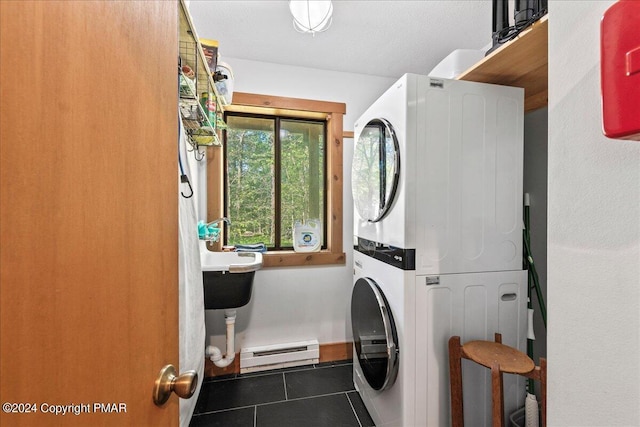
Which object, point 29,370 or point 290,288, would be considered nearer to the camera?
point 29,370

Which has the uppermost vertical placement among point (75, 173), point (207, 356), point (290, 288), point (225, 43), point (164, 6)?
point (225, 43)

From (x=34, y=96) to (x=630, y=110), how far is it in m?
0.71

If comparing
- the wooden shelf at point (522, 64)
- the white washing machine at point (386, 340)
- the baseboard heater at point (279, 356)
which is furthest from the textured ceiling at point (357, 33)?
the baseboard heater at point (279, 356)

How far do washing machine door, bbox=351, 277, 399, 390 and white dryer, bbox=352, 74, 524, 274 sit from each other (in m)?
0.30

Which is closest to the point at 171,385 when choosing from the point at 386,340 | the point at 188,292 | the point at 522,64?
the point at 188,292

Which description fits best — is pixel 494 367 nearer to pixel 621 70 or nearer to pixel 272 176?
pixel 621 70

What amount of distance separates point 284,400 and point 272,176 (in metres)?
1.70

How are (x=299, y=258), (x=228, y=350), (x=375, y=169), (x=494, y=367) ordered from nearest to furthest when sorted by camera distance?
1. (x=494, y=367)
2. (x=375, y=169)
3. (x=228, y=350)
4. (x=299, y=258)

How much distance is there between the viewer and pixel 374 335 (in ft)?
5.05

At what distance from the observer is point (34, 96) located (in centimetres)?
→ 32

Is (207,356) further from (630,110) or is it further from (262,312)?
(630,110)

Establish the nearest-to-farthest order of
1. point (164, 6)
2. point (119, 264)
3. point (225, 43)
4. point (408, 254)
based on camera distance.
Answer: point (119, 264), point (164, 6), point (408, 254), point (225, 43)

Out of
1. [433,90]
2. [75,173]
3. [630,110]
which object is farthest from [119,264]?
[433,90]

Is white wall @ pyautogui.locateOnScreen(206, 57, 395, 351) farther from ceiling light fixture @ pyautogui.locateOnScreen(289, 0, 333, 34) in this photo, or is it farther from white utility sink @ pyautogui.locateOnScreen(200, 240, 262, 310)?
ceiling light fixture @ pyautogui.locateOnScreen(289, 0, 333, 34)
